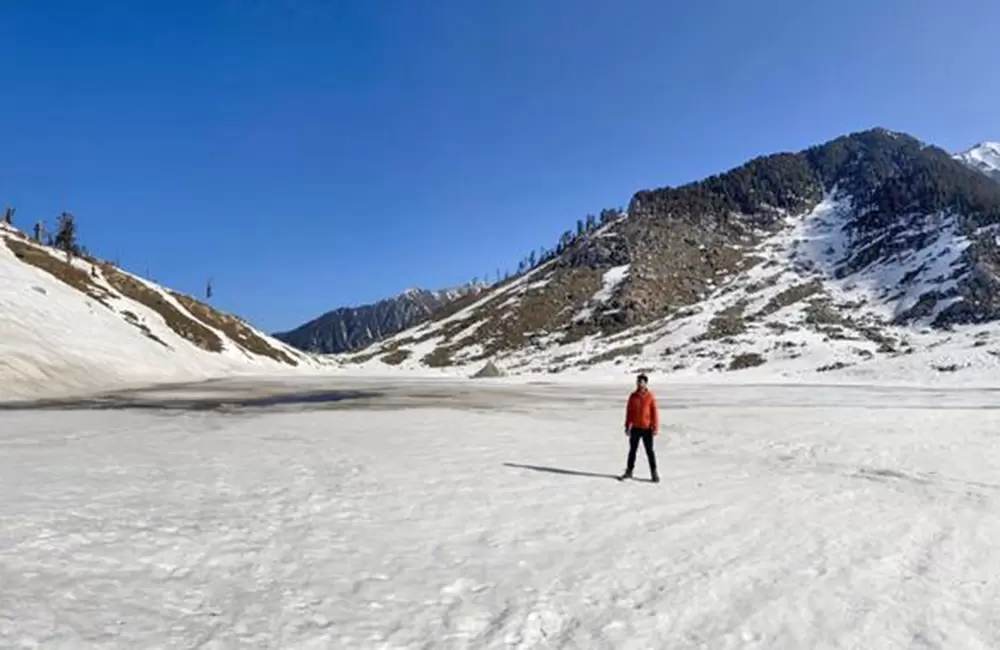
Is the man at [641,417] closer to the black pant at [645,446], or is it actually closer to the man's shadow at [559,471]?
the black pant at [645,446]

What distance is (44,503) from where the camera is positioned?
Answer: 39.2ft

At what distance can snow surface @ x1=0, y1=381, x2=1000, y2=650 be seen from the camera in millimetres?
7625

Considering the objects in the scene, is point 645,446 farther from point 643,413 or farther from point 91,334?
point 91,334

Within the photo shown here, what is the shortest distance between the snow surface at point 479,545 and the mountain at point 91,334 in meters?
31.2

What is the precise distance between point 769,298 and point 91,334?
125 meters

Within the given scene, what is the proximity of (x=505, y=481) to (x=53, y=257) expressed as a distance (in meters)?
125

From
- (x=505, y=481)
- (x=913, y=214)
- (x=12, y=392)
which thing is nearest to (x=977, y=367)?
(x=505, y=481)

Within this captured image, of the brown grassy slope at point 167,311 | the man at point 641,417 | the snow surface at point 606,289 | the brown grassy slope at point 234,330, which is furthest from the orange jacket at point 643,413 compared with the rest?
the snow surface at point 606,289

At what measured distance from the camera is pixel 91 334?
64062mm

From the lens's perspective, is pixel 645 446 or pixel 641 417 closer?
pixel 645 446

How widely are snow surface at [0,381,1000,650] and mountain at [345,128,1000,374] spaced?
63.7 m

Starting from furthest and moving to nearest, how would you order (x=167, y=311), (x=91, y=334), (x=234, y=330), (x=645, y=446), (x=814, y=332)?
(x=234, y=330), (x=167, y=311), (x=814, y=332), (x=91, y=334), (x=645, y=446)

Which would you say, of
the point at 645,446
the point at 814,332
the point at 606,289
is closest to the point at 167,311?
the point at 606,289

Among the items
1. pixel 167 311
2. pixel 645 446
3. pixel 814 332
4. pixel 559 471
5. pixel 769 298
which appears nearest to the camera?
pixel 645 446
